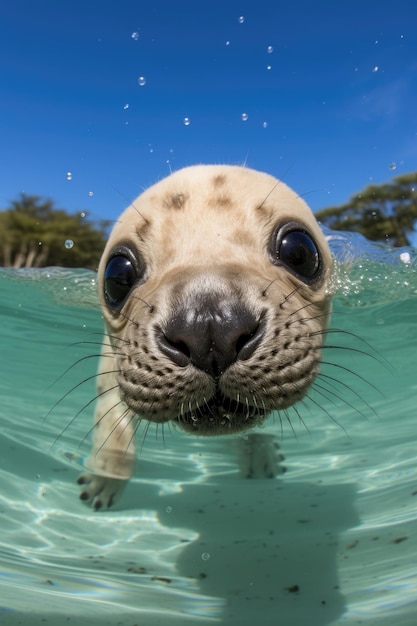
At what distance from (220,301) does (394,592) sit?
1701 mm

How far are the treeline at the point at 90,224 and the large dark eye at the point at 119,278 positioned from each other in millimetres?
2942

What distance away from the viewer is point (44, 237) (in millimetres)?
7895

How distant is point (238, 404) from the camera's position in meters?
2.51

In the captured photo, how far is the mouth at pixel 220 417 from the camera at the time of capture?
2.47m

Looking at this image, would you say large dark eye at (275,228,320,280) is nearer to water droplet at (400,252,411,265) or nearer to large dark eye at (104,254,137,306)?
large dark eye at (104,254,137,306)

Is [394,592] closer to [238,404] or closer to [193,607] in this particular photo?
[193,607]

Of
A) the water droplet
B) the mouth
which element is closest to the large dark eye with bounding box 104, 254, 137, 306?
the mouth

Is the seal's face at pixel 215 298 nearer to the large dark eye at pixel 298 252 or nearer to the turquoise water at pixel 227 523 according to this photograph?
the large dark eye at pixel 298 252

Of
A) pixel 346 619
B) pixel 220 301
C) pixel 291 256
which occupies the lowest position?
pixel 346 619

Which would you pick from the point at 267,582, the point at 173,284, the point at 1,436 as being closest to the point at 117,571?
the point at 267,582

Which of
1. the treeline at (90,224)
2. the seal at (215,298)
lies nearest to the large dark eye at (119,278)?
the seal at (215,298)

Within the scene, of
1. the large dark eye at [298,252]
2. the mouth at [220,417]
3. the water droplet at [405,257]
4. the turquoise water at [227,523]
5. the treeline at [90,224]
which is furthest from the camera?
the water droplet at [405,257]

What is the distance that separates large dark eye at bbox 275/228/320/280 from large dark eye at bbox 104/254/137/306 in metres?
0.73

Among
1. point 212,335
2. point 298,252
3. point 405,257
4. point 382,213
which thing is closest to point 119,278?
point 298,252
